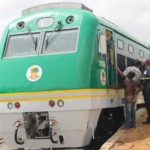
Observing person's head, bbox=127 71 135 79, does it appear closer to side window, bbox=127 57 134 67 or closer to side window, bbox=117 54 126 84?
side window, bbox=117 54 126 84

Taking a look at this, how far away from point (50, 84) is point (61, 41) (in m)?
1.08

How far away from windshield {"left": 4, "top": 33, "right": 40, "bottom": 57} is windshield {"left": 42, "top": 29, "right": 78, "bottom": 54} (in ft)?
1.01

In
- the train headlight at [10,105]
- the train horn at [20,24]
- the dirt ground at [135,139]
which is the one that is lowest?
the dirt ground at [135,139]

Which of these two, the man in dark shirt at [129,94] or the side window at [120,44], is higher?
the side window at [120,44]

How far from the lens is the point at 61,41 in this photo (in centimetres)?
693

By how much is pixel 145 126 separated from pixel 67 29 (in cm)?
365

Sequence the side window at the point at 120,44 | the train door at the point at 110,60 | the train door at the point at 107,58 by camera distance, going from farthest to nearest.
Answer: the side window at the point at 120,44
the train door at the point at 110,60
the train door at the point at 107,58

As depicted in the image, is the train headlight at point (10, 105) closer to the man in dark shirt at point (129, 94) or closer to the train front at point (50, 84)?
the train front at point (50, 84)

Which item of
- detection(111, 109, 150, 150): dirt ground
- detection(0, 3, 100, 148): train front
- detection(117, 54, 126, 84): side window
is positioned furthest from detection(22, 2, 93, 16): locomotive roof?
detection(111, 109, 150, 150): dirt ground

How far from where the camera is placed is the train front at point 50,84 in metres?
6.47

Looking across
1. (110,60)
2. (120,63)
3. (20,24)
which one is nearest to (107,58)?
(110,60)

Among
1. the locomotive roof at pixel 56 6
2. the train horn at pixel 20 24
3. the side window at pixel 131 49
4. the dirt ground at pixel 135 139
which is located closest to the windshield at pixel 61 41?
the train horn at pixel 20 24

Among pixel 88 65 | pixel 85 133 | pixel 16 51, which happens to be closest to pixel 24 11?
pixel 16 51

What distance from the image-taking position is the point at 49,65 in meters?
6.68
